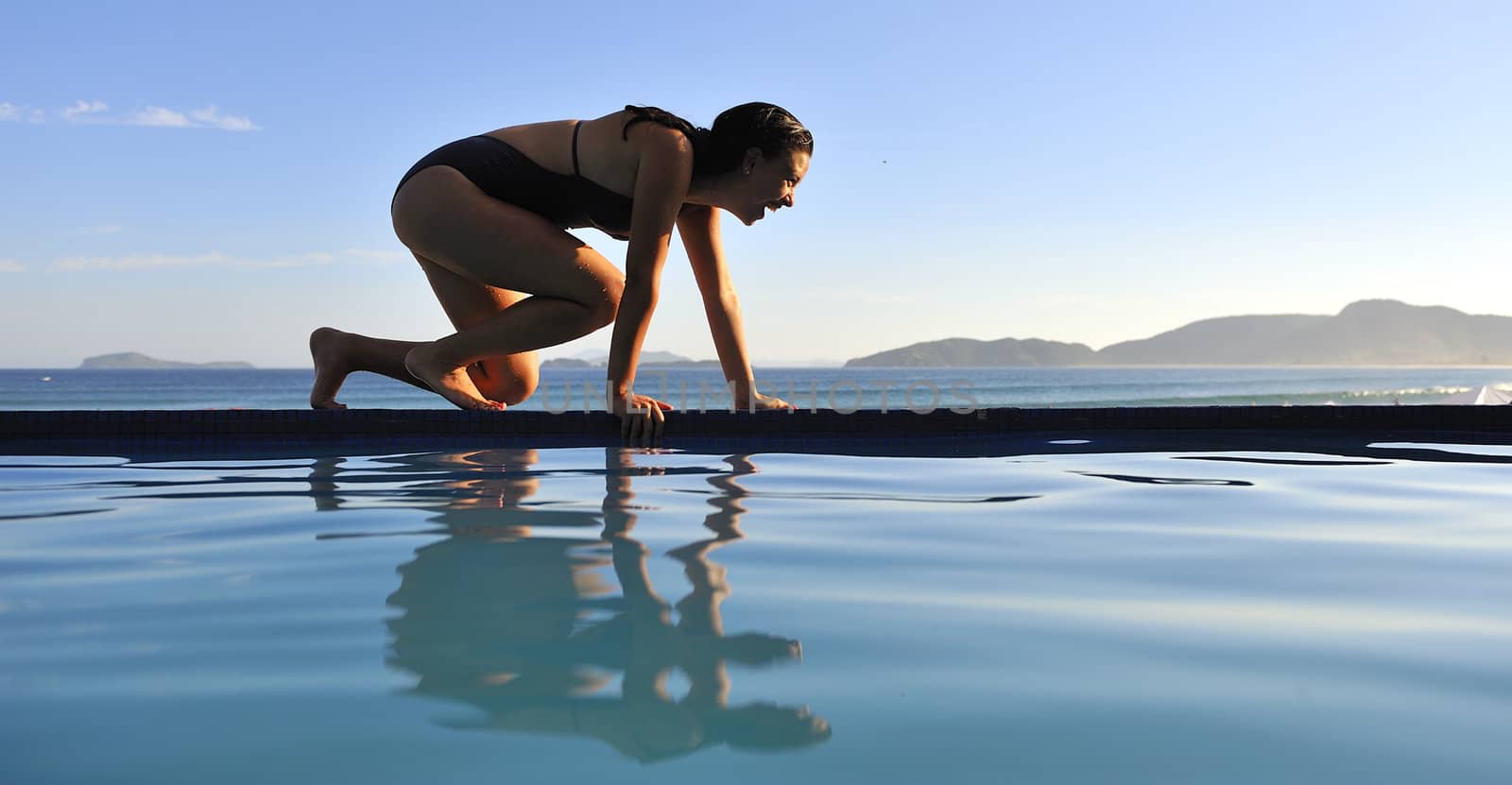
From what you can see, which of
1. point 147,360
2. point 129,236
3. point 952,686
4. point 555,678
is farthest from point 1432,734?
point 147,360

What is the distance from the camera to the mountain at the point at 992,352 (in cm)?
9106

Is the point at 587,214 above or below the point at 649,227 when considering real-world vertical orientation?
above

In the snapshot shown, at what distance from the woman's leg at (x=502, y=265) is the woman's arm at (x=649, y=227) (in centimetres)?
22

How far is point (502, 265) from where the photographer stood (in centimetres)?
341

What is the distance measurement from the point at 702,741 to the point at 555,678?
204 mm

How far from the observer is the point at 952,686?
952 mm

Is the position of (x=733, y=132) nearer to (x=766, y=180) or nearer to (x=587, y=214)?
(x=766, y=180)

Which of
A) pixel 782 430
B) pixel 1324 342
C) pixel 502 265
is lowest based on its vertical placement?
pixel 782 430

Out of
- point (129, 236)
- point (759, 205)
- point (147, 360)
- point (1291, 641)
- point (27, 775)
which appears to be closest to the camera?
point (27, 775)

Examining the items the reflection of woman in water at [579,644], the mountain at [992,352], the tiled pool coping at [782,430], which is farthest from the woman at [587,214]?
the mountain at [992,352]

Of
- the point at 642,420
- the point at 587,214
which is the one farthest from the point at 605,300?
the point at 642,420

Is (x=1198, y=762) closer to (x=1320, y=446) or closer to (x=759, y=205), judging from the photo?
(x=759, y=205)

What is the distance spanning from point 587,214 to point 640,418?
717 mm

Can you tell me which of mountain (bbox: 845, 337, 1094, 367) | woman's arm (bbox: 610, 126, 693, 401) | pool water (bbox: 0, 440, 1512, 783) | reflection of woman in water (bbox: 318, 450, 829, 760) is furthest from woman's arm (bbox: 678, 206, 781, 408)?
mountain (bbox: 845, 337, 1094, 367)
